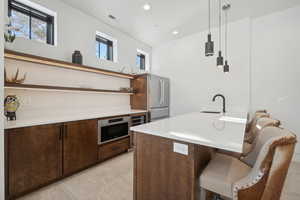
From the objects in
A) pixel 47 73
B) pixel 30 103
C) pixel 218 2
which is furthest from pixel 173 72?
pixel 30 103

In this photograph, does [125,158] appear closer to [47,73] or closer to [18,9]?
[47,73]

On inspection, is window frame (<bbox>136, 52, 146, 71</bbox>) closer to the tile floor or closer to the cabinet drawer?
the cabinet drawer

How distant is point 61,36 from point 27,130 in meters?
1.82

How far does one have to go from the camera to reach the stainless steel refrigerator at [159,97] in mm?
3750

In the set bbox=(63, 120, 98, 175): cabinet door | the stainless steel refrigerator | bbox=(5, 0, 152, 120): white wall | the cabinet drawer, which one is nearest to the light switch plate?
bbox=(63, 120, 98, 175): cabinet door

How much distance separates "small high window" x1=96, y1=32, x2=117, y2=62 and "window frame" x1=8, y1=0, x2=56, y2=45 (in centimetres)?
96

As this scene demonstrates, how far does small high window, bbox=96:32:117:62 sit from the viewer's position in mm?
3416

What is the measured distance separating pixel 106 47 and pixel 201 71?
2.68 meters

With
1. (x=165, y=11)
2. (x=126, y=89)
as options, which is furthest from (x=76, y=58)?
(x=165, y=11)

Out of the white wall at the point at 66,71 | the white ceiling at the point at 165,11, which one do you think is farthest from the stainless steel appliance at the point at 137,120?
the white ceiling at the point at 165,11

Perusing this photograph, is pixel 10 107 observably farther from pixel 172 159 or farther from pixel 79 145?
pixel 172 159

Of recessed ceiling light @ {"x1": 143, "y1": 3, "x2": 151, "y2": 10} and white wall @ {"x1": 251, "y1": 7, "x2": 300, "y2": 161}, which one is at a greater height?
recessed ceiling light @ {"x1": 143, "y1": 3, "x2": 151, "y2": 10}

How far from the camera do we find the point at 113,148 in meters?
2.78

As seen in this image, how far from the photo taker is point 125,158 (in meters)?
2.85
